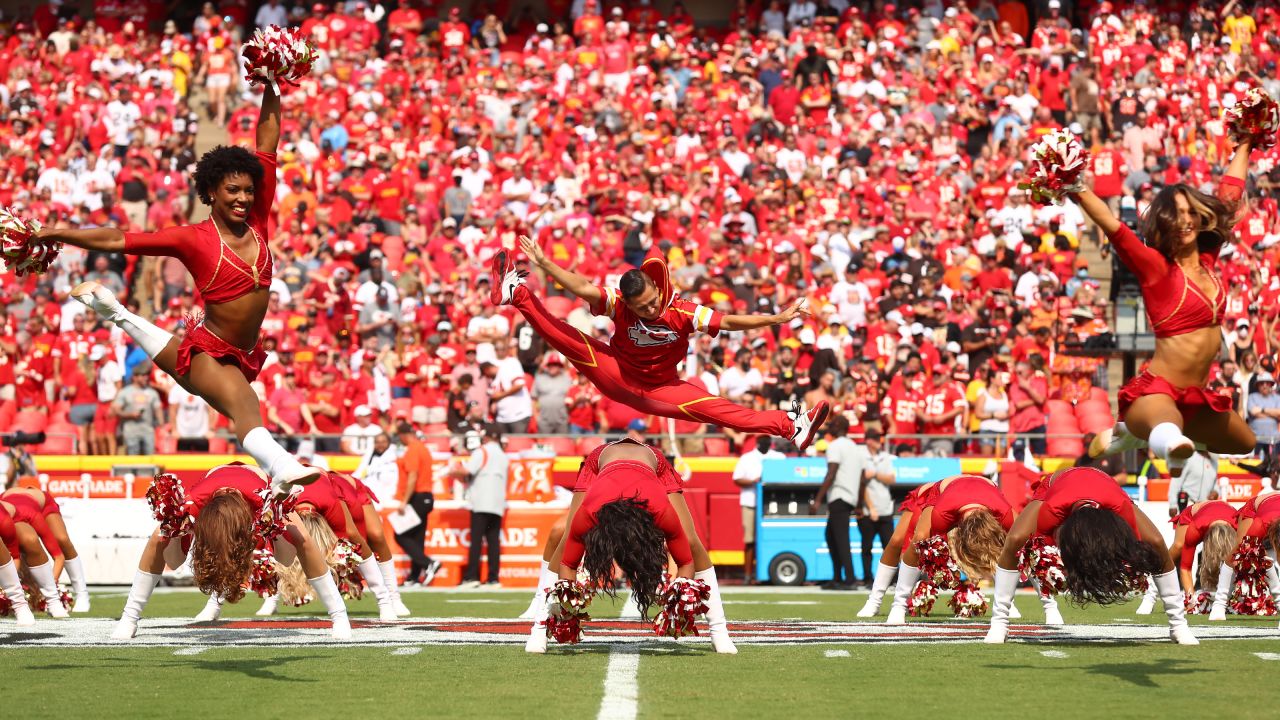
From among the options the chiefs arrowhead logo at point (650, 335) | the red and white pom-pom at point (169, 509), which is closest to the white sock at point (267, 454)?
the red and white pom-pom at point (169, 509)

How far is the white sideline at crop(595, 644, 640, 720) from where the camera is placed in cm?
684

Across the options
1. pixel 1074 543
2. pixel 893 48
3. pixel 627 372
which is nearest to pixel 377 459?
pixel 627 372

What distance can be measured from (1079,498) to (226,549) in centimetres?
493

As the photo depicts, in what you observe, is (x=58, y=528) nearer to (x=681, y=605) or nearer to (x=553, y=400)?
(x=681, y=605)

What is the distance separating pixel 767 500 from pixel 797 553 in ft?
2.10

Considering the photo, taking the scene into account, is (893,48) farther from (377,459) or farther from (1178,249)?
(1178,249)

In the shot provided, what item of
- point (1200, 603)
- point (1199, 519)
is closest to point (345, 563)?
point (1200, 603)

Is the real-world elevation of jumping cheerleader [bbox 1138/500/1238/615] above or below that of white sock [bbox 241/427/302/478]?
below

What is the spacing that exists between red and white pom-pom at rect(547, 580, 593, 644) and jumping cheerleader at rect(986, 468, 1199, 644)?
7.95 feet

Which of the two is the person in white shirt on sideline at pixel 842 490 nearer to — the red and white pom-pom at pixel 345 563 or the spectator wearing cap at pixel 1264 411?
the spectator wearing cap at pixel 1264 411

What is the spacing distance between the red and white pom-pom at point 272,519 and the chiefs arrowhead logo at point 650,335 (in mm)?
2162

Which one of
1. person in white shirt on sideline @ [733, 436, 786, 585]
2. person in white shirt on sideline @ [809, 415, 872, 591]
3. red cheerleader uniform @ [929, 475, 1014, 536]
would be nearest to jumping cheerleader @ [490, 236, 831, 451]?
red cheerleader uniform @ [929, 475, 1014, 536]

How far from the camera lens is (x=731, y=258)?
21875 millimetres

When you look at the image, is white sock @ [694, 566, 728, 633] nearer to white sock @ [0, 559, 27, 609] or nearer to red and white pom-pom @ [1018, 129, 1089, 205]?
red and white pom-pom @ [1018, 129, 1089, 205]
